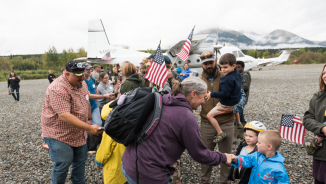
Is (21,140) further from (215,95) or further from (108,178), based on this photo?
(215,95)

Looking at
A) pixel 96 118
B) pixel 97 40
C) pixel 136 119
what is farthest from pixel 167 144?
pixel 97 40

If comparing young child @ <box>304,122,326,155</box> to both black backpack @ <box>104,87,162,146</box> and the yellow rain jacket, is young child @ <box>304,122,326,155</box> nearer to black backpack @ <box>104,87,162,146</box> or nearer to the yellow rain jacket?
black backpack @ <box>104,87,162,146</box>

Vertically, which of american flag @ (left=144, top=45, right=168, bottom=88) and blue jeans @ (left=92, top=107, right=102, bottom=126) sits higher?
american flag @ (left=144, top=45, right=168, bottom=88)

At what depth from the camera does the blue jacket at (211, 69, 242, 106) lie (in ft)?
8.57

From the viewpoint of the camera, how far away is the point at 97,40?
64.1 feet

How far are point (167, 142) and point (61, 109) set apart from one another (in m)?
1.52

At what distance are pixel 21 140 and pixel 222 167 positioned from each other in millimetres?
6605

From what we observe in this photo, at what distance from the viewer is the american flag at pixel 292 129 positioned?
266cm

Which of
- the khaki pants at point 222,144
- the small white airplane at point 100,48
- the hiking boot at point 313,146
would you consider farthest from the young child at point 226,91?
the small white airplane at point 100,48

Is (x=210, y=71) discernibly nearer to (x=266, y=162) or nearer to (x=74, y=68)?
(x=266, y=162)

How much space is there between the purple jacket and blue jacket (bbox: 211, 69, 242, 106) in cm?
135

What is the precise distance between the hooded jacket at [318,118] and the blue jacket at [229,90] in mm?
912

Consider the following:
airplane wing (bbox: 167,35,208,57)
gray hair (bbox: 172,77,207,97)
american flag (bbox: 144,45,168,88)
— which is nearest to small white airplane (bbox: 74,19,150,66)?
airplane wing (bbox: 167,35,208,57)

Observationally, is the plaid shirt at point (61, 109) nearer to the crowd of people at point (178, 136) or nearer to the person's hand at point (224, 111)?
the crowd of people at point (178, 136)
